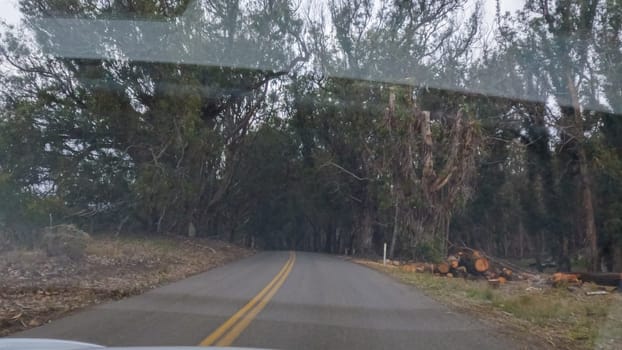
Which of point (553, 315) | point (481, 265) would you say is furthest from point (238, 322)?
point (481, 265)

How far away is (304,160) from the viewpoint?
52.6 metres

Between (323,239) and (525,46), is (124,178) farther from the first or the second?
(323,239)

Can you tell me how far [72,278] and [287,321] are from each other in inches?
279

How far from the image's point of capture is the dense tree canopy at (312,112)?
27.4m

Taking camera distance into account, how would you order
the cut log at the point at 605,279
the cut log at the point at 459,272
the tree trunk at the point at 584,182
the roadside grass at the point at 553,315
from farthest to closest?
the tree trunk at the point at 584,182 → the cut log at the point at 459,272 → the cut log at the point at 605,279 → the roadside grass at the point at 553,315

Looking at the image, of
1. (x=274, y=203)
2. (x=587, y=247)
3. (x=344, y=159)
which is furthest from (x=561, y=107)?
(x=274, y=203)

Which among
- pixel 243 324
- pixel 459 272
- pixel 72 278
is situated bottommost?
pixel 243 324

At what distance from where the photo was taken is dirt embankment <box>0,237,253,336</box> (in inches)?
433

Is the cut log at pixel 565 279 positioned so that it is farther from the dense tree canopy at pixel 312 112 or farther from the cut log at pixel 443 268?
the dense tree canopy at pixel 312 112

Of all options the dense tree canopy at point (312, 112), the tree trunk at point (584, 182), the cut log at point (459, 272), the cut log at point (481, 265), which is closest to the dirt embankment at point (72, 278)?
the dense tree canopy at point (312, 112)

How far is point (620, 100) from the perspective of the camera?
106 ft

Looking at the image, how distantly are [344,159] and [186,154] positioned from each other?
673 inches

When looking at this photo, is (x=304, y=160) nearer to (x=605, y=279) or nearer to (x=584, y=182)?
(x=584, y=182)

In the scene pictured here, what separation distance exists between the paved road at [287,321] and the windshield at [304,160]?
0.27 ft
